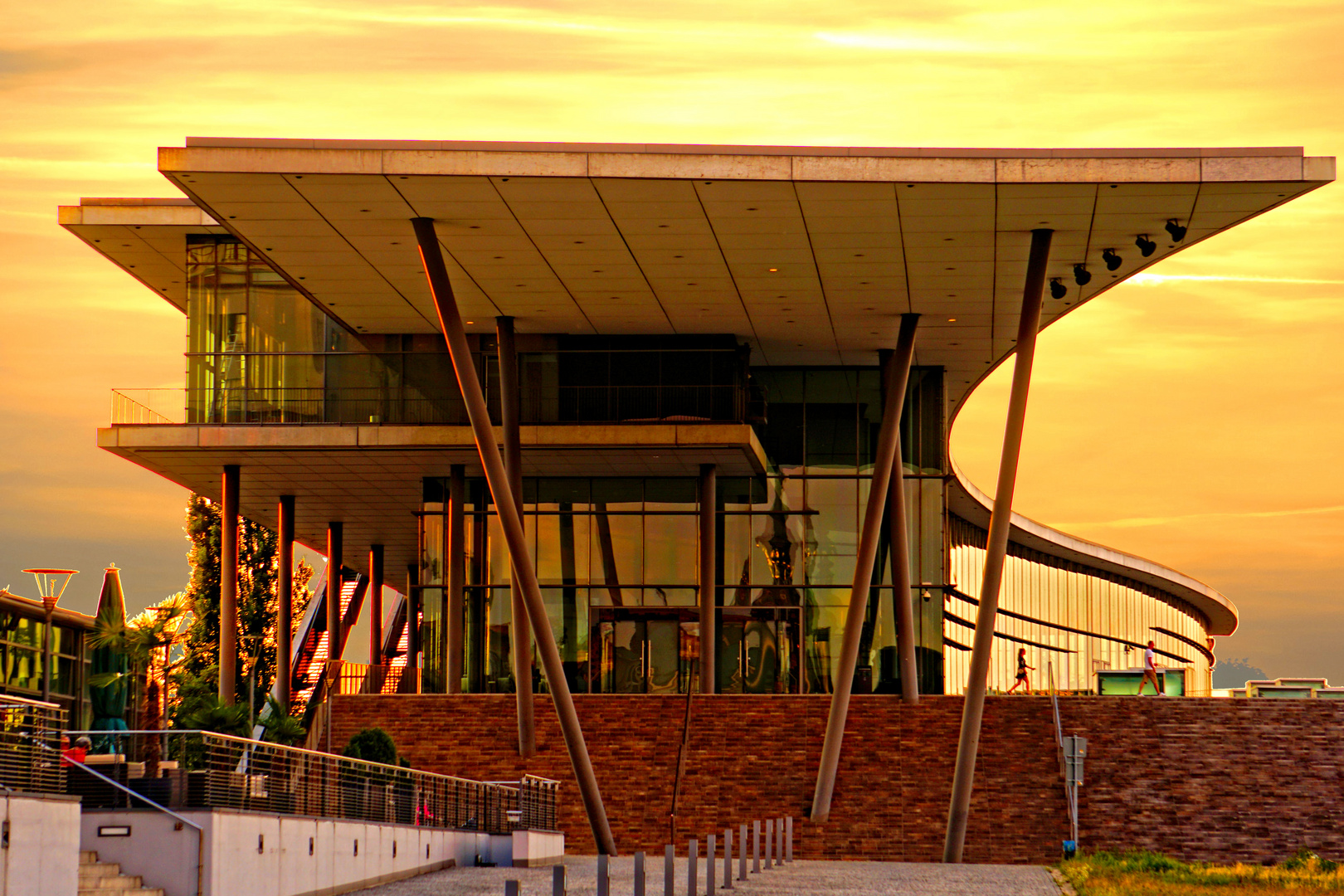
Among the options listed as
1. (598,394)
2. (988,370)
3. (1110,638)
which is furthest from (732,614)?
(1110,638)

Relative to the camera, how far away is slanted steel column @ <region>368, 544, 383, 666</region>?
55.5m

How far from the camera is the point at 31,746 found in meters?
12.9

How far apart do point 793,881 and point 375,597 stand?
37440 millimetres

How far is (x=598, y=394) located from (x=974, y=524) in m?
26.4

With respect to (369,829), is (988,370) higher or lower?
higher

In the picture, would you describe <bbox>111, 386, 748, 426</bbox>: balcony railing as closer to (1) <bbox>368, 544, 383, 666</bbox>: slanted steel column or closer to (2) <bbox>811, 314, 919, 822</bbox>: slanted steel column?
(2) <bbox>811, 314, 919, 822</bbox>: slanted steel column

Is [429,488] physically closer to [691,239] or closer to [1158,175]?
[691,239]

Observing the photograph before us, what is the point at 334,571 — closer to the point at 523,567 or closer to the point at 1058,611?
the point at 523,567

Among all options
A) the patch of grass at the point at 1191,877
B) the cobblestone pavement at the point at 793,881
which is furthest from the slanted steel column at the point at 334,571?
the patch of grass at the point at 1191,877

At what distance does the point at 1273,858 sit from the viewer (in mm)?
28641

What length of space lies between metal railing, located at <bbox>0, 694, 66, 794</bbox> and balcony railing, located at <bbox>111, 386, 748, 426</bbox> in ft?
76.7

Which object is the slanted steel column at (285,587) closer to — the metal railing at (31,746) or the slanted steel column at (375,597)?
the slanted steel column at (375,597)

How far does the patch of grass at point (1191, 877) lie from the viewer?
20828mm

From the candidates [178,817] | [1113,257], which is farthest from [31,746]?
[1113,257]
